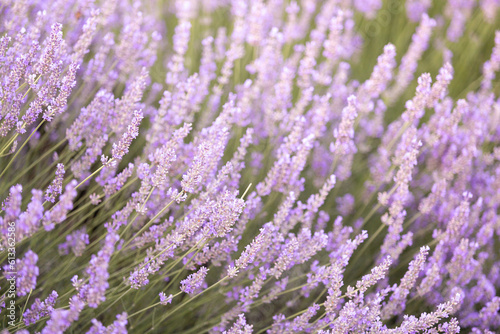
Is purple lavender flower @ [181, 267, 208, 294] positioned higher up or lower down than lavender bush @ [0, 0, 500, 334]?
lower down

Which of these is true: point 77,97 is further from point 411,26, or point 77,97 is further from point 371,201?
point 411,26

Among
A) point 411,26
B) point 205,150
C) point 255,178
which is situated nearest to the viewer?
point 205,150

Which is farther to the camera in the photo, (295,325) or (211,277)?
(211,277)

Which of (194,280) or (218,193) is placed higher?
(218,193)

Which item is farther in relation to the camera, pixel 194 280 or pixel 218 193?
pixel 218 193

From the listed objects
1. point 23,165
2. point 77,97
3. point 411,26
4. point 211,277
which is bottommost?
point 211,277

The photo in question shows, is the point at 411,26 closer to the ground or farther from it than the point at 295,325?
farther from it

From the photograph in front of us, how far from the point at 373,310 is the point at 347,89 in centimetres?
146

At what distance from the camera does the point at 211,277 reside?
1.95 m

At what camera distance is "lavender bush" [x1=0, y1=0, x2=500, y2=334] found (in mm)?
1407

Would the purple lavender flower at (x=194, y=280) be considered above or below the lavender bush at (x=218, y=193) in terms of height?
below

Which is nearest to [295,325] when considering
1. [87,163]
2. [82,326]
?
[82,326]

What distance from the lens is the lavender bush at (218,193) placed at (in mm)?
1407

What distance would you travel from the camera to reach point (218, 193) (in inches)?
74.2
